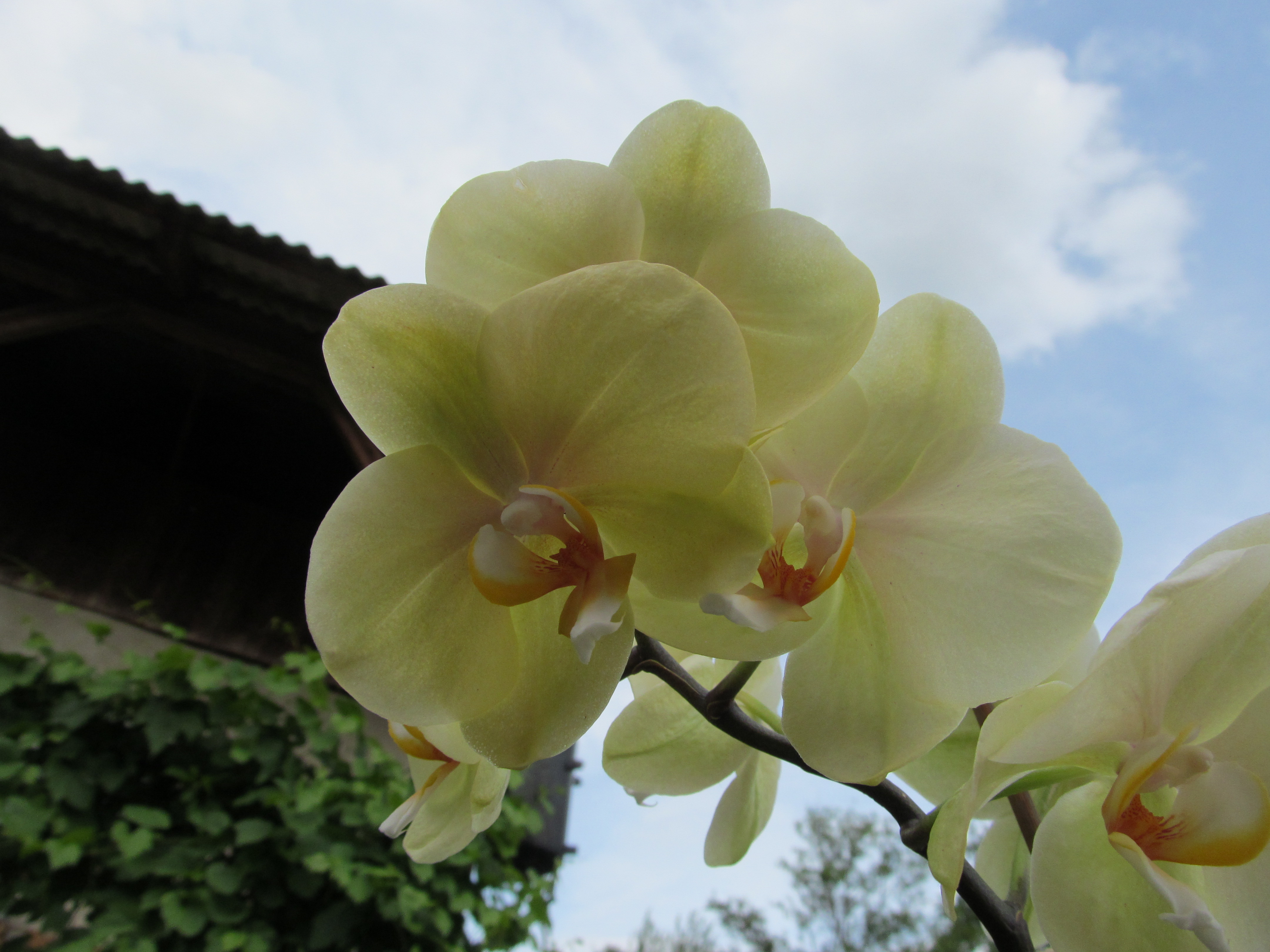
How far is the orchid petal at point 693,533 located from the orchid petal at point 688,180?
0.45 feet

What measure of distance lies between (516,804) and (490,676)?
6.64 feet

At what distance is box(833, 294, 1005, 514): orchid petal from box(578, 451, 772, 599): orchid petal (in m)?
0.10

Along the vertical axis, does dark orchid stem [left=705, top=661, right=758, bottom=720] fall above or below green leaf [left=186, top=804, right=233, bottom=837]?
above

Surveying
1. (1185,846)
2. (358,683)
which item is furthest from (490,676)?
(1185,846)

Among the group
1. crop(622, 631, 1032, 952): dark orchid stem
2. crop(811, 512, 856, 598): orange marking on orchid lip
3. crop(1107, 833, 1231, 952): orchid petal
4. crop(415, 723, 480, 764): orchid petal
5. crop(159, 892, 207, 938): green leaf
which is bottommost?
crop(159, 892, 207, 938): green leaf

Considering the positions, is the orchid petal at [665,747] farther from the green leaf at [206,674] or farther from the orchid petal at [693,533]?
the green leaf at [206,674]

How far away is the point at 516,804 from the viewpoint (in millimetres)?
2248

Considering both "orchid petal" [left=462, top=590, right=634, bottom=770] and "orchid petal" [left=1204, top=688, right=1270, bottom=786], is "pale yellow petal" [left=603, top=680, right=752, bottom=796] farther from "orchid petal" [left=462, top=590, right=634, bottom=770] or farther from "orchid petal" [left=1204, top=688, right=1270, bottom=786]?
"orchid petal" [left=1204, top=688, right=1270, bottom=786]

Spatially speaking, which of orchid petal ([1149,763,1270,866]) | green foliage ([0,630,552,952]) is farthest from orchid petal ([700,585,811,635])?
green foliage ([0,630,552,952])

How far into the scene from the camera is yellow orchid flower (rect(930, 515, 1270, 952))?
1.18 ft

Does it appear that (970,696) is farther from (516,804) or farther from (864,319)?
(516,804)

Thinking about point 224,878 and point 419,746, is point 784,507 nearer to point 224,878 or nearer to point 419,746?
point 419,746

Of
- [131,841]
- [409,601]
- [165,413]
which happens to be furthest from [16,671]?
[409,601]

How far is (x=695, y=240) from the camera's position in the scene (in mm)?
445
